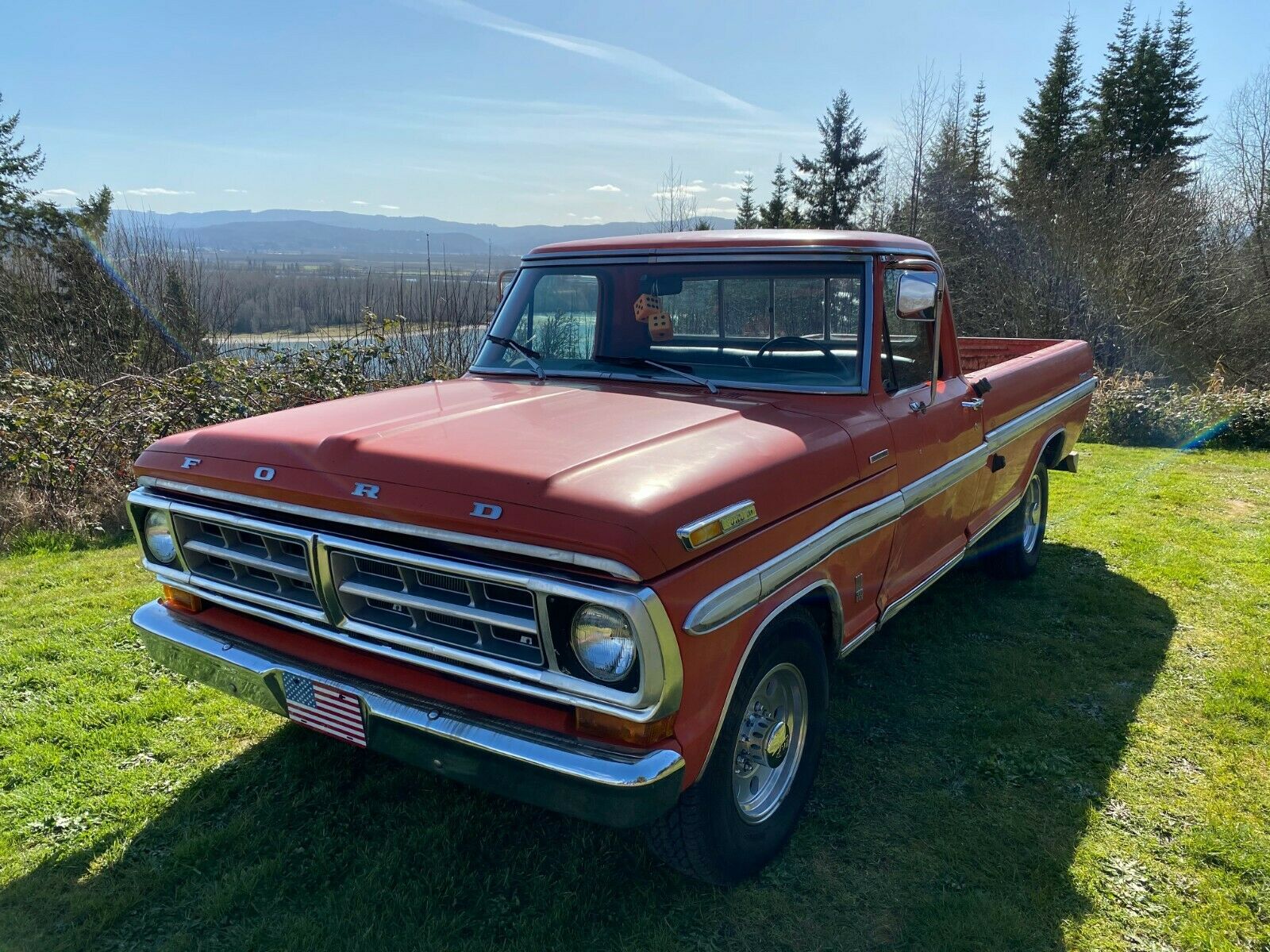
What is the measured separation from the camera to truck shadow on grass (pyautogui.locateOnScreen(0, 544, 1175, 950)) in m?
2.48

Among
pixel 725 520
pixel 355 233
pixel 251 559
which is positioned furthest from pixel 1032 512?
pixel 355 233

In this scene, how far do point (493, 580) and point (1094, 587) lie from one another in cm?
471

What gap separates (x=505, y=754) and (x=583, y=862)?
0.86 m

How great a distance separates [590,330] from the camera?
3764 millimetres

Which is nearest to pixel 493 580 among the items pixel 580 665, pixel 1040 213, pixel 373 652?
pixel 580 665

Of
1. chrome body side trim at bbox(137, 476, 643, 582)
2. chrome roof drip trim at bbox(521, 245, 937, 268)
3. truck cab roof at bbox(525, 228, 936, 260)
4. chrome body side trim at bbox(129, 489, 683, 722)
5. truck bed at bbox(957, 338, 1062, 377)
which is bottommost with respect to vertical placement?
chrome body side trim at bbox(129, 489, 683, 722)

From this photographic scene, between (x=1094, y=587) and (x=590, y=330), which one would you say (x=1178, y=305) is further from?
(x=590, y=330)

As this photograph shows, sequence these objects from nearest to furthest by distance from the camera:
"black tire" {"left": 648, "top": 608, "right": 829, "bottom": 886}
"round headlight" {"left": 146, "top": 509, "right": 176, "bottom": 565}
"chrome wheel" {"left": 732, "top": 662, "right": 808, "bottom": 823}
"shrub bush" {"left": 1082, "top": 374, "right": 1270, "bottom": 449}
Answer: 1. "black tire" {"left": 648, "top": 608, "right": 829, "bottom": 886}
2. "chrome wheel" {"left": 732, "top": 662, "right": 808, "bottom": 823}
3. "round headlight" {"left": 146, "top": 509, "right": 176, "bottom": 565}
4. "shrub bush" {"left": 1082, "top": 374, "right": 1270, "bottom": 449}

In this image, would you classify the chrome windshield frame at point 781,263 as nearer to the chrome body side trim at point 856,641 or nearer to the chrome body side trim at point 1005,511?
the chrome body side trim at point 856,641

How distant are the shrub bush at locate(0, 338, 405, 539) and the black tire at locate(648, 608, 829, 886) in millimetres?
5859

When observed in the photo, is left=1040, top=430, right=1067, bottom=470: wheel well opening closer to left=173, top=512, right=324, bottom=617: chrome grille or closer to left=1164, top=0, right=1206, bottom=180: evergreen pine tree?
left=173, top=512, right=324, bottom=617: chrome grille

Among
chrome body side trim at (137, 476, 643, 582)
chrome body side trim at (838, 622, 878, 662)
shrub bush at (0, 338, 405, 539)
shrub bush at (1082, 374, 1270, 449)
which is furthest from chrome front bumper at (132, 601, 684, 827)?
shrub bush at (1082, 374, 1270, 449)

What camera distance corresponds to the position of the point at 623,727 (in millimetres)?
2121

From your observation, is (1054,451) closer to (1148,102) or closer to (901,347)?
(901,347)
